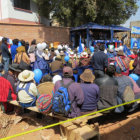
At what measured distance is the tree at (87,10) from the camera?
13.5 m

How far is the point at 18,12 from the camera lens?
47.4 ft

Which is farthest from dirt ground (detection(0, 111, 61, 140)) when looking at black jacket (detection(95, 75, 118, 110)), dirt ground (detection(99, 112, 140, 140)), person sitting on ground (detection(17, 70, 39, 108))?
black jacket (detection(95, 75, 118, 110))

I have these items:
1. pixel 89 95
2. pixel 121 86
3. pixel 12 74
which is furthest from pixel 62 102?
pixel 12 74

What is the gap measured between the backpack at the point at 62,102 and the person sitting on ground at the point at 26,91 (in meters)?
0.74

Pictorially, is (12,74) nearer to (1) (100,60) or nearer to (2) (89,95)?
(2) (89,95)

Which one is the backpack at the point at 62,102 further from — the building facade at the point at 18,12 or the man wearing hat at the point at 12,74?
the building facade at the point at 18,12

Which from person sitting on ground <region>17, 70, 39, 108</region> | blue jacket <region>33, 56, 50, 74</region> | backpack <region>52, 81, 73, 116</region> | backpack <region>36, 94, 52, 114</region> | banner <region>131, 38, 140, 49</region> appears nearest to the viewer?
backpack <region>52, 81, 73, 116</region>

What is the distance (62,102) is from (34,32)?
1162 cm

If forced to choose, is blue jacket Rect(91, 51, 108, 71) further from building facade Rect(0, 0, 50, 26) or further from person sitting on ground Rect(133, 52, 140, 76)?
building facade Rect(0, 0, 50, 26)

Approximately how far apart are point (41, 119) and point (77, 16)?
1297 cm

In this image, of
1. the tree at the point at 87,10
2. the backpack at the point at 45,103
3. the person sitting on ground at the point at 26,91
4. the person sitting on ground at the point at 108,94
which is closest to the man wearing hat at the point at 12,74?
the person sitting on ground at the point at 26,91

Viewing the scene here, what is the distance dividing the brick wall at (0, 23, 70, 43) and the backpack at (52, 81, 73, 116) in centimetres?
1037

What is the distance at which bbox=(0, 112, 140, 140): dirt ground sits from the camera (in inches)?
127

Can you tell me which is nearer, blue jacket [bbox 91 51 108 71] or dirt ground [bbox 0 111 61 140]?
dirt ground [bbox 0 111 61 140]
